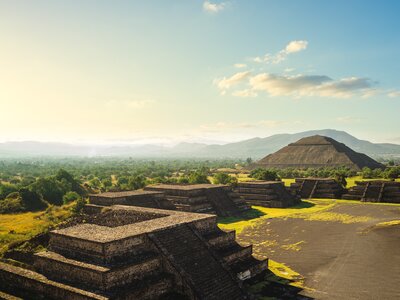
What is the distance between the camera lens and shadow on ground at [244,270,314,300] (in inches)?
704

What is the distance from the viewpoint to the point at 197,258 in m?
17.7

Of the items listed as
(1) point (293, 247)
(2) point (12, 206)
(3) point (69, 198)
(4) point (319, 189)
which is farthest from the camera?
(4) point (319, 189)

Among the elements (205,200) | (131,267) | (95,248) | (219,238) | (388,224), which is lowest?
(388,224)

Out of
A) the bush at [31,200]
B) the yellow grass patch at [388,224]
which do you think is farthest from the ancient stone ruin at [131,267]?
the bush at [31,200]

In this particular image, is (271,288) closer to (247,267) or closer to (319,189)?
(247,267)

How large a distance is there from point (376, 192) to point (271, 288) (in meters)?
41.8

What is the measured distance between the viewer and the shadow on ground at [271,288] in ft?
58.7

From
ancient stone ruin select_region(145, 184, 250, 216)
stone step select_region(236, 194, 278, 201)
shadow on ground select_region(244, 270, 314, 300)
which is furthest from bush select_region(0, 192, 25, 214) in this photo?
shadow on ground select_region(244, 270, 314, 300)

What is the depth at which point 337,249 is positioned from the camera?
26.8 meters

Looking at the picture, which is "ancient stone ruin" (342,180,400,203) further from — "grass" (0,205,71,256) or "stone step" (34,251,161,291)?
"stone step" (34,251,161,291)

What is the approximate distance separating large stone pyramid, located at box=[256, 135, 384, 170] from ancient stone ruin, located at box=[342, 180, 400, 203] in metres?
59.5

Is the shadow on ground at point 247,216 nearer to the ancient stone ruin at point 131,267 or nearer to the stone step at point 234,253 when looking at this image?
the stone step at point 234,253

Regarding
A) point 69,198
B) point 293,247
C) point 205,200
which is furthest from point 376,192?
point 69,198

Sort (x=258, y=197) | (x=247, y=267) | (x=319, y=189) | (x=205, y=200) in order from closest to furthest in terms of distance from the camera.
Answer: (x=247, y=267), (x=205, y=200), (x=258, y=197), (x=319, y=189)
